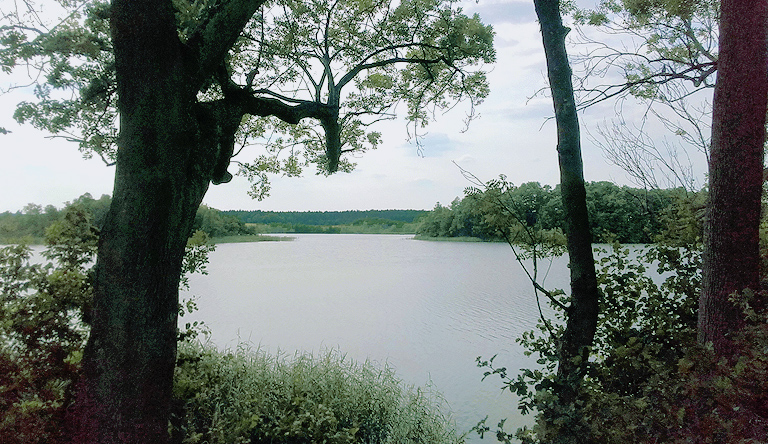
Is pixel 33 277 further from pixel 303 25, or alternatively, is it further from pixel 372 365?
pixel 303 25

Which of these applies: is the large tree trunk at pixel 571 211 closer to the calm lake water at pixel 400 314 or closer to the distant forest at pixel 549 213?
the distant forest at pixel 549 213

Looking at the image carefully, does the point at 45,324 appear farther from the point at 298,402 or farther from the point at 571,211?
the point at 571,211

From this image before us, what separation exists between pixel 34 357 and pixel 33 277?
55 centimetres

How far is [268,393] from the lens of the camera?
370 cm

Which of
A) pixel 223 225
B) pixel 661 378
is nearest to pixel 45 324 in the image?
pixel 661 378

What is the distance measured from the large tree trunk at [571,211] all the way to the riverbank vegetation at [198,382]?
1.63m

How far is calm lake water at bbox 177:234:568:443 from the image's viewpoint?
4.92 metres

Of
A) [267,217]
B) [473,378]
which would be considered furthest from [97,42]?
[267,217]

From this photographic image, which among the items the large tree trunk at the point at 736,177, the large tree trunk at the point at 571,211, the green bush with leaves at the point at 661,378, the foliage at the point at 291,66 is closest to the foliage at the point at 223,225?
the foliage at the point at 291,66

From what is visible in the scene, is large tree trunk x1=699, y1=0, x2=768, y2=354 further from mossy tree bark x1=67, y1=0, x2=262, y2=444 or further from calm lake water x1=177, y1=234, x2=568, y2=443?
mossy tree bark x1=67, y1=0, x2=262, y2=444

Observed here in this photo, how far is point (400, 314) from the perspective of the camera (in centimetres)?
766

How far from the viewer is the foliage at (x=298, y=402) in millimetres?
3180

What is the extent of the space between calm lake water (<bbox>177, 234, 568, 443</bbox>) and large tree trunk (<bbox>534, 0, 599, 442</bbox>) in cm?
178

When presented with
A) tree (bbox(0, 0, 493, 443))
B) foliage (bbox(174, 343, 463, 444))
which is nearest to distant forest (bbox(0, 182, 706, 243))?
tree (bbox(0, 0, 493, 443))
